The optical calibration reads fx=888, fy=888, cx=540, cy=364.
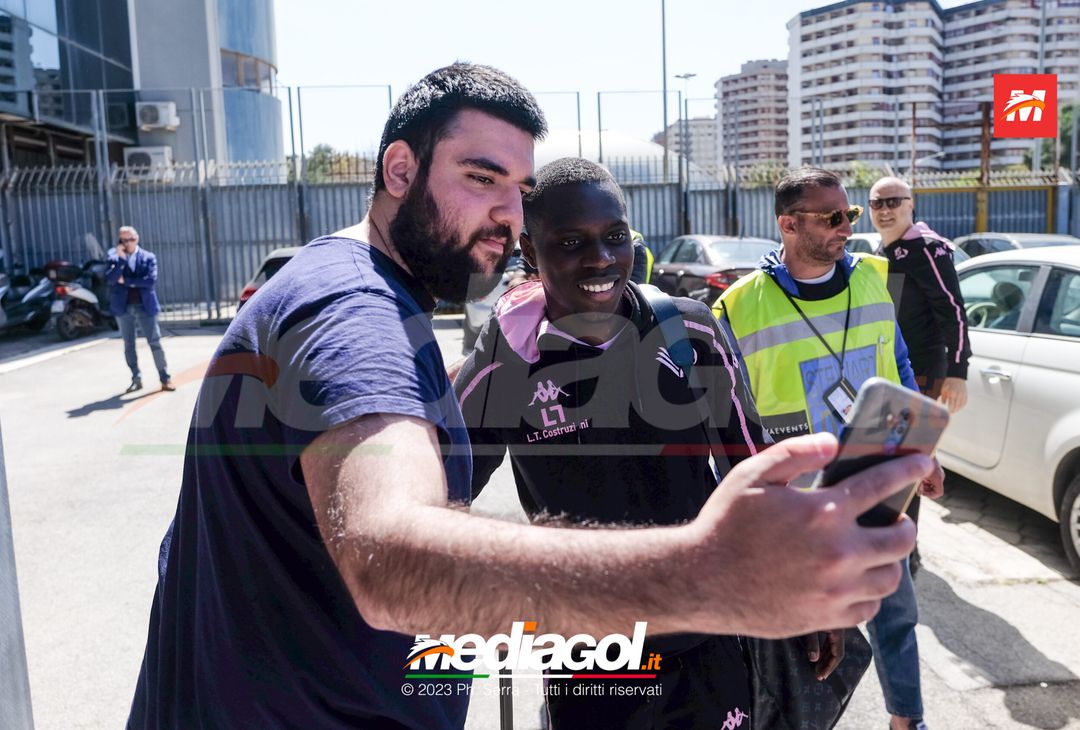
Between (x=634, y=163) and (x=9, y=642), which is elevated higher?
(x=634, y=163)

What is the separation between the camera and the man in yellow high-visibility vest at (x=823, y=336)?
9.70 ft

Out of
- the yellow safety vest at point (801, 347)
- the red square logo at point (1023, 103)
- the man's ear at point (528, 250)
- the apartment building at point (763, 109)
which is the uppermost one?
the apartment building at point (763, 109)

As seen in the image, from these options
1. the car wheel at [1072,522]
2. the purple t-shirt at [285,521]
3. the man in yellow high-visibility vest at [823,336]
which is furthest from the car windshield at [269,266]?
the purple t-shirt at [285,521]

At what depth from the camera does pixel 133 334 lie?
10.2 metres

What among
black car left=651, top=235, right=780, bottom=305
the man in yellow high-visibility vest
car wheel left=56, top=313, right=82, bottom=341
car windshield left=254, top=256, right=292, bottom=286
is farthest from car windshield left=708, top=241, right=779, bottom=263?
car wheel left=56, top=313, right=82, bottom=341

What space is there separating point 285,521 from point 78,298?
1591cm

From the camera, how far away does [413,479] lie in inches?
39.4

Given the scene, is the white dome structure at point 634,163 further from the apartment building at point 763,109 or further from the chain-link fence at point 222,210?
the apartment building at point 763,109

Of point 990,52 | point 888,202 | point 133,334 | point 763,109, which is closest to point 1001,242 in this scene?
point 888,202

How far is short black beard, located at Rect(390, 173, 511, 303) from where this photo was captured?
58.4 inches

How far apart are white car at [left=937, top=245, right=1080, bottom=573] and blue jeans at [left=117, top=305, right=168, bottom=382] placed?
26.9 feet

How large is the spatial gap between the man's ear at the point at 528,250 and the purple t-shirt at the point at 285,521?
113 cm

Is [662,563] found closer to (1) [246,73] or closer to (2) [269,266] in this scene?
(2) [269,266]

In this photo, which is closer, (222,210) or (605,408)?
(605,408)
